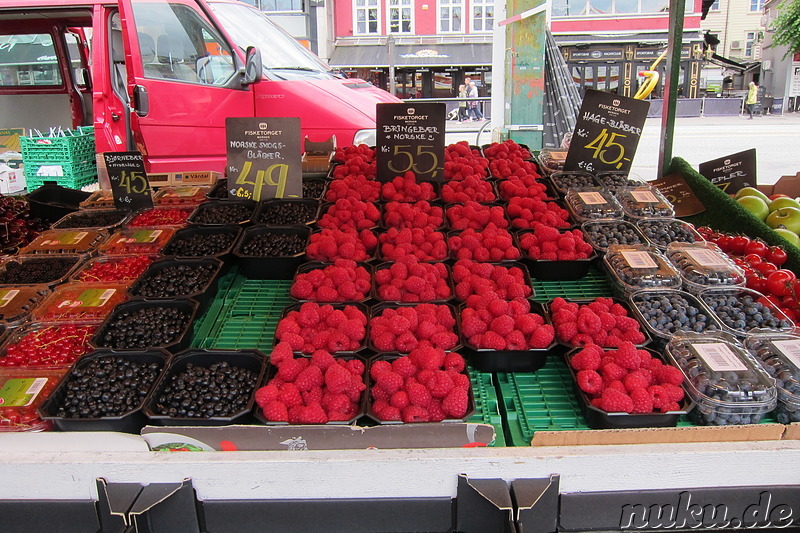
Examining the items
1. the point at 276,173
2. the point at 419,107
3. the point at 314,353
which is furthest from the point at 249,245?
the point at 419,107

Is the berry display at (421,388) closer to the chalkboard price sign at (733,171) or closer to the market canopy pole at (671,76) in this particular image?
the market canopy pole at (671,76)

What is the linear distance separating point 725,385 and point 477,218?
1083 millimetres

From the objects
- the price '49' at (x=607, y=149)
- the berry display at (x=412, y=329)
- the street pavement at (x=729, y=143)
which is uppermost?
the price '49' at (x=607, y=149)

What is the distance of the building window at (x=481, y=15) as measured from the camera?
68.1 ft

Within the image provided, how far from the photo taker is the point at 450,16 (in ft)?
69.4

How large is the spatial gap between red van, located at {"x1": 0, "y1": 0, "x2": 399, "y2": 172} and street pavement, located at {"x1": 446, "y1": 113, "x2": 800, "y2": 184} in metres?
1.74

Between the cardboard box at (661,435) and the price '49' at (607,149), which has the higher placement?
the price '49' at (607,149)

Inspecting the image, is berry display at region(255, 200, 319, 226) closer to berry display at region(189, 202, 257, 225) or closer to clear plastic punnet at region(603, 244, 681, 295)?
berry display at region(189, 202, 257, 225)

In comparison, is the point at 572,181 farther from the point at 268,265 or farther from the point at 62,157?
the point at 62,157

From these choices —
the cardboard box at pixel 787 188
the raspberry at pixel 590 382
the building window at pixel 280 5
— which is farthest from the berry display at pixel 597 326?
the building window at pixel 280 5

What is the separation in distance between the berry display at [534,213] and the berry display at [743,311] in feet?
1.88

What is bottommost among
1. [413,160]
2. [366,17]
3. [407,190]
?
[407,190]

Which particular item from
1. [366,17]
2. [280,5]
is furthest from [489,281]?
[366,17]

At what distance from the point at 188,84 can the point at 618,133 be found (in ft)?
9.84
